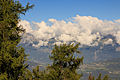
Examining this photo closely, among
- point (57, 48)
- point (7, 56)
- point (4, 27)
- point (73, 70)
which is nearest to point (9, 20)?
point (4, 27)

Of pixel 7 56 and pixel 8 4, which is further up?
pixel 8 4

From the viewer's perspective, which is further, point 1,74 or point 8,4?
point 8,4

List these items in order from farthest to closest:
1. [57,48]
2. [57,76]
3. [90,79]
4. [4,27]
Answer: [57,48] < [57,76] < [4,27] < [90,79]

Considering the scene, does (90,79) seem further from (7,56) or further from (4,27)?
(4,27)

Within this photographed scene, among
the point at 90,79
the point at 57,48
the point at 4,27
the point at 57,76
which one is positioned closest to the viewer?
the point at 90,79

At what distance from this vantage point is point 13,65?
1766 cm

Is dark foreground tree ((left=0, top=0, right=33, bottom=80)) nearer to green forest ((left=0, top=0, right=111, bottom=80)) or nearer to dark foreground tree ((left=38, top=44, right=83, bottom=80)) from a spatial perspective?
Result: green forest ((left=0, top=0, right=111, bottom=80))

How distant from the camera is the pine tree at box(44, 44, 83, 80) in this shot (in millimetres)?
21062

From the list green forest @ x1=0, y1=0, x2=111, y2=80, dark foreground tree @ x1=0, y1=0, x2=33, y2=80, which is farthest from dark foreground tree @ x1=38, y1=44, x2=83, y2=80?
dark foreground tree @ x1=0, y1=0, x2=33, y2=80

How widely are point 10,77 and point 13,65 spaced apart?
4.15ft

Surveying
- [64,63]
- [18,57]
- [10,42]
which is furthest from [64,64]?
[10,42]

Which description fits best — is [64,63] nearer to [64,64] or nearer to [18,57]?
[64,64]

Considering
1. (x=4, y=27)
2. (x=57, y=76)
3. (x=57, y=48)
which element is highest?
(x=4, y=27)

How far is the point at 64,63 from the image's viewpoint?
2222 centimetres
